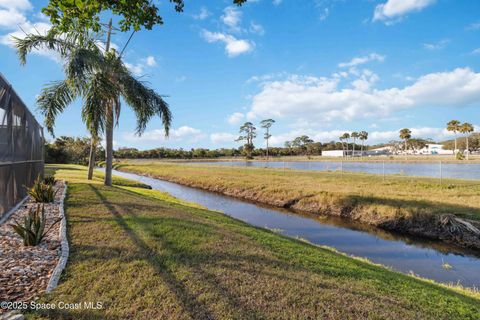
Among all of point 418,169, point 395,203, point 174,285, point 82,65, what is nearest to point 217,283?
point 174,285

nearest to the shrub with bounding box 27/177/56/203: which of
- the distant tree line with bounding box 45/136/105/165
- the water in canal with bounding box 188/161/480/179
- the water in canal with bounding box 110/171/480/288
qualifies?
the water in canal with bounding box 110/171/480/288

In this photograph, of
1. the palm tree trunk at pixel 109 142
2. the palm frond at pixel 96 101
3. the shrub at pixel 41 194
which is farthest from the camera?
the palm tree trunk at pixel 109 142

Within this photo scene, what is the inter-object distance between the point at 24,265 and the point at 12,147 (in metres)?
5.15

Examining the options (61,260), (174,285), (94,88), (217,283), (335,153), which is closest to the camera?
(174,285)

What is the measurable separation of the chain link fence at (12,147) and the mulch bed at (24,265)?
66.4 inches

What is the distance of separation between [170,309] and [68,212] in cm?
550

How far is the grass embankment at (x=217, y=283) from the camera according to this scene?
3164 millimetres

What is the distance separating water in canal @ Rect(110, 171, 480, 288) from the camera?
25.7 ft

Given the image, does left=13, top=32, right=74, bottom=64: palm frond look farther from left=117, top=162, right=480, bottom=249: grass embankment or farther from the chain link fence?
left=117, top=162, right=480, bottom=249: grass embankment

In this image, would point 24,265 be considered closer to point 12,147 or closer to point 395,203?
point 12,147

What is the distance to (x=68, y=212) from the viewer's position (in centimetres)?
712

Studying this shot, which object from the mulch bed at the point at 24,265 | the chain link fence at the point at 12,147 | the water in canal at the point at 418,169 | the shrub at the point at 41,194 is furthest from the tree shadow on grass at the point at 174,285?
the water in canal at the point at 418,169

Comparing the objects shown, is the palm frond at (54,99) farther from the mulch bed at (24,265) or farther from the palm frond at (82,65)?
the mulch bed at (24,265)

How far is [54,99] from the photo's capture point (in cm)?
1315
